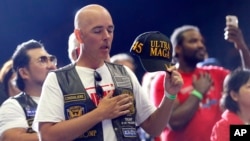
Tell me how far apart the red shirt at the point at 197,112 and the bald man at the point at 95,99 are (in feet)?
2.81

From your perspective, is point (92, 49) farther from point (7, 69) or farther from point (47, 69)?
point (7, 69)

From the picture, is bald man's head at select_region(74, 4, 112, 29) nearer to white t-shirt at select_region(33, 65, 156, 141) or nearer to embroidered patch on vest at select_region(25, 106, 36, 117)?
white t-shirt at select_region(33, 65, 156, 141)

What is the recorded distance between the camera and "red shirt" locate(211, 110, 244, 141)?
2602mm

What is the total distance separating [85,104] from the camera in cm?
202

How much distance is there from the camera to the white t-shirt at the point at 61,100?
200 centimetres

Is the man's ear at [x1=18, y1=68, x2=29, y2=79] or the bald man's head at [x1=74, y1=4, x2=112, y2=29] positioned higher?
the bald man's head at [x1=74, y1=4, x2=112, y2=29]

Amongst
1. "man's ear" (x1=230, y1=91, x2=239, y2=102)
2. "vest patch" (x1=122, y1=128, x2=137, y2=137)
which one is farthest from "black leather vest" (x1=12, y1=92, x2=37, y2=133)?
"man's ear" (x1=230, y1=91, x2=239, y2=102)

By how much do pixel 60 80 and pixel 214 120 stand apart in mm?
1230

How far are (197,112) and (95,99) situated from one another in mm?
1092

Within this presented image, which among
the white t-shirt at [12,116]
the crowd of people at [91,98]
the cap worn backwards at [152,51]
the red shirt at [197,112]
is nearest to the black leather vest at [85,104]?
the crowd of people at [91,98]

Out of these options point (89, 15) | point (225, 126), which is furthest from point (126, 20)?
point (89, 15)

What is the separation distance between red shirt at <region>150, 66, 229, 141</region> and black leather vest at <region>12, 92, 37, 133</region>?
706 millimetres

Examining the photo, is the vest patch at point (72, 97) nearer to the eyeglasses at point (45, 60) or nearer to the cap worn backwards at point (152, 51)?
the cap worn backwards at point (152, 51)

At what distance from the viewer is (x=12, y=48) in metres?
4.19
